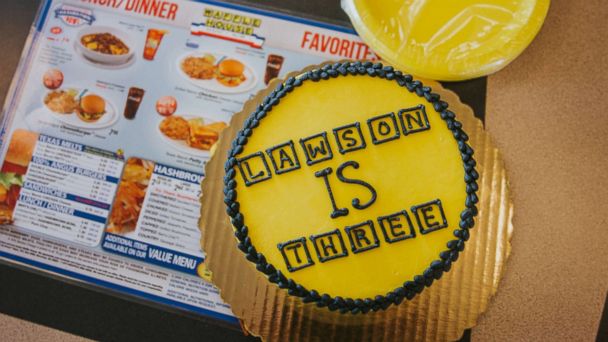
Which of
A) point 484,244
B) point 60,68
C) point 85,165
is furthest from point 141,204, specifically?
point 484,244

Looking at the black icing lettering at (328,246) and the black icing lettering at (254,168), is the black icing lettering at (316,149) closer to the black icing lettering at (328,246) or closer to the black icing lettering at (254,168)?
the black icing lettering at (254,168)

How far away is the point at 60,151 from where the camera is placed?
1.73 metres

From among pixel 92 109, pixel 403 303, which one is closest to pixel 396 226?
pixel 403 303

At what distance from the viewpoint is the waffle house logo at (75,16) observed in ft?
5.91

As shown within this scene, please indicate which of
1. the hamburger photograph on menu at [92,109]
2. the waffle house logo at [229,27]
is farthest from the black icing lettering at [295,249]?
the hamburger photograph on menu at [92,109]

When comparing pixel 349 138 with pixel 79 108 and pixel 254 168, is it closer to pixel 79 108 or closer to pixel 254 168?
pixel 254 168

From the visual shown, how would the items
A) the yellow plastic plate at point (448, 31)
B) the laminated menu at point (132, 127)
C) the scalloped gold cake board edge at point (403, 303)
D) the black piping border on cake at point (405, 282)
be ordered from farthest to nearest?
the laminated menu at point (132, 127) < the yellow plastic plate at point (448, 31) < the scalloped gold cake board edge at point (403, 303) < the black piping border on cake at point (405, 282)

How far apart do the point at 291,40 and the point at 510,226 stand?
40.1 inches

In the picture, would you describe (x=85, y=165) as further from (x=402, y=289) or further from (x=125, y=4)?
(x=402, y=289)

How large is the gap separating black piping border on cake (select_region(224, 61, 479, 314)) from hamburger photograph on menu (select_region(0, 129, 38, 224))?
3.08 ft

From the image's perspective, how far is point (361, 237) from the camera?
1232mm

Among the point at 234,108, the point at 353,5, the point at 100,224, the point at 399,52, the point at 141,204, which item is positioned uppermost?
the point at 353,5

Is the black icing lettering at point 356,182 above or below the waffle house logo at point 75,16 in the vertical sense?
below

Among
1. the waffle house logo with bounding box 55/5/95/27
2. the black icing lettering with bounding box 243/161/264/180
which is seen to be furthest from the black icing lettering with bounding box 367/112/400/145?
the waffle house logo with bounding box 55/5/95/27
